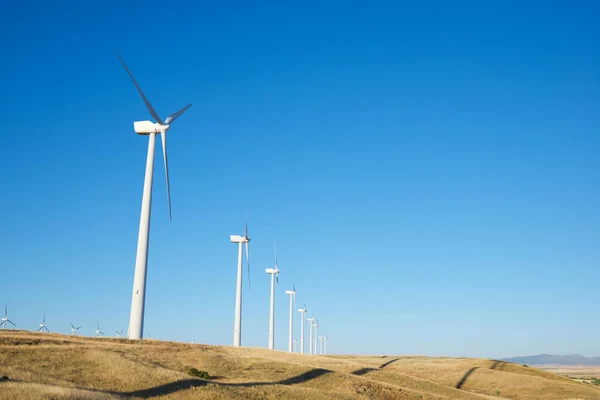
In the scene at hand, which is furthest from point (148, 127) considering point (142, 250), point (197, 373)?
point (197, 373)

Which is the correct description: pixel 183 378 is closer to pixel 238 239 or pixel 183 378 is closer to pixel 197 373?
pixel 197 373

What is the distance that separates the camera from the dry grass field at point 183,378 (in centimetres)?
3403

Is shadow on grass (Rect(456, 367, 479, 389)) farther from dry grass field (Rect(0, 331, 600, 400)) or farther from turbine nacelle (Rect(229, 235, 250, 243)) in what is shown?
turbine nacelle (Rect(229, 235, 250, 243))

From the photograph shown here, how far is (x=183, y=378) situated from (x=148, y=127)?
3432 centimetres

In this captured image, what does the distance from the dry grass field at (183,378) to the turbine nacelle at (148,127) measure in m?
23.1

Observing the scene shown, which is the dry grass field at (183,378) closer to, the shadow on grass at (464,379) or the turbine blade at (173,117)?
the shadow on grass at (464,379)

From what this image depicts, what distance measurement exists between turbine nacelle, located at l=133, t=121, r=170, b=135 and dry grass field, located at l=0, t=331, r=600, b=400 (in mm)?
23087

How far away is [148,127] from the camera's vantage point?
65.7 metres

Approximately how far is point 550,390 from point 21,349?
209 ft

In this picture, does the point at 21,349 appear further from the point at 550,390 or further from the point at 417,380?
the point at 550,390

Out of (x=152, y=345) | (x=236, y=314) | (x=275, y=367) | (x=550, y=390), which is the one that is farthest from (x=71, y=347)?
(x=550, y=390)

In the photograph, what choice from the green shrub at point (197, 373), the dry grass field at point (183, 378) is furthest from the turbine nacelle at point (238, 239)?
the green shrub at point (197, 373)

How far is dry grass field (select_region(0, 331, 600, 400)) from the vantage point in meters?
34.0

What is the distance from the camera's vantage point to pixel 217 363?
54.4 meters
